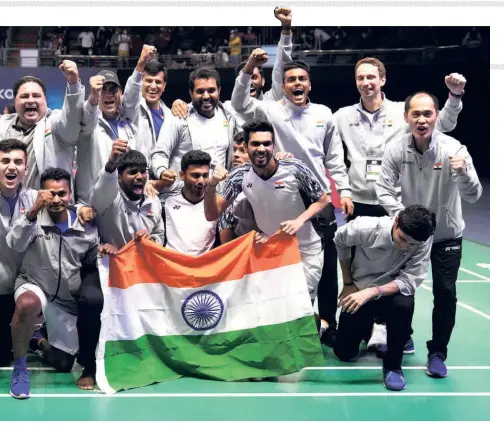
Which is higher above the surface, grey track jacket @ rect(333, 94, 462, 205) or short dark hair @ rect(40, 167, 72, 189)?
grey track jacket @ rect(333, 94, 462, 205)

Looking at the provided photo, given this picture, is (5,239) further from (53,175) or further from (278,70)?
(278,70)

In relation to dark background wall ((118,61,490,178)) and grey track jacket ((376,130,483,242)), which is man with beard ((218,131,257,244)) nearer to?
grey track jacket ((376,130,483,242))

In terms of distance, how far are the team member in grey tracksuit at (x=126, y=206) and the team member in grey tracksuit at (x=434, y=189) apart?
1.81 metres

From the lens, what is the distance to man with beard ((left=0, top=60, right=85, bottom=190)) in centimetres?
569

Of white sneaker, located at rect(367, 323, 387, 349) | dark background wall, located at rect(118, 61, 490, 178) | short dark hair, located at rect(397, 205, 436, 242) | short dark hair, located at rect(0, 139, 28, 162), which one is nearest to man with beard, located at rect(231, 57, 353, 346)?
white sneaker, located at rect(367, 323, 387, 349)

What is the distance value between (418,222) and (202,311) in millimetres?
1731

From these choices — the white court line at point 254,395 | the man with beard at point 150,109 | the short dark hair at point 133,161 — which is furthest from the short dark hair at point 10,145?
the white court line at point 254,395

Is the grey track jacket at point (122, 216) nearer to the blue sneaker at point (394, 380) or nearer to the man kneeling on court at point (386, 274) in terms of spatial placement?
the man kneeling on court at point (386, 274)

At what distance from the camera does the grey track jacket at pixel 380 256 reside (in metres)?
5.56

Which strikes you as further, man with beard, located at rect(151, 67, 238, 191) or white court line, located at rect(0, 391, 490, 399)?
man with beard, located at rect(151, 67, 238, 191)

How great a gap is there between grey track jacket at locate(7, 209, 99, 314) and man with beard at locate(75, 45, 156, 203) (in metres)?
0.46

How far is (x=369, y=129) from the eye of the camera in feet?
21.2

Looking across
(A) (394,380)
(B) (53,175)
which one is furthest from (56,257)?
(A) (394,380)
